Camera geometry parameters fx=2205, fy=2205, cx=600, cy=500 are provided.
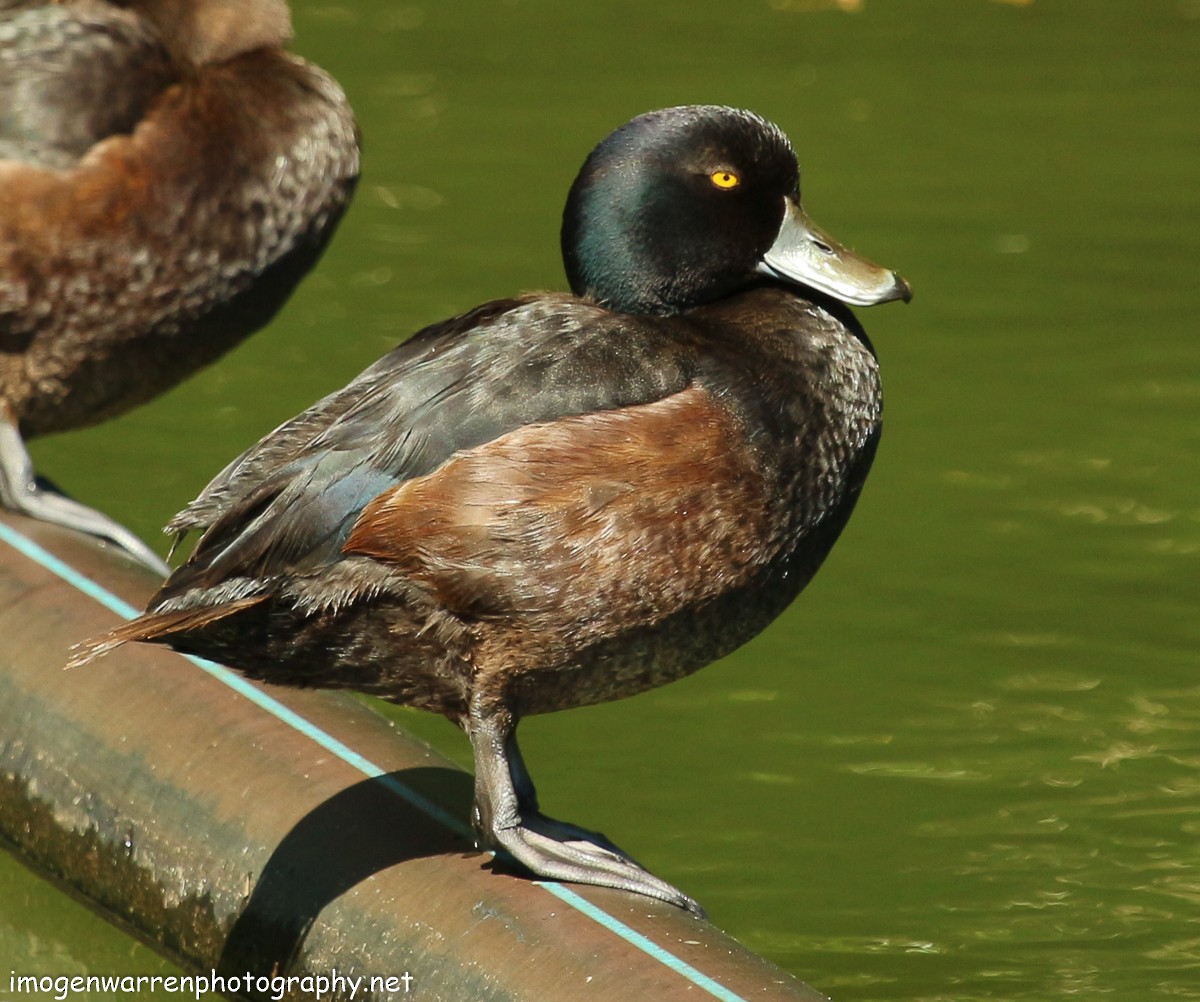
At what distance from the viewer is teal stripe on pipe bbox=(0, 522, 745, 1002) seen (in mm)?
3250

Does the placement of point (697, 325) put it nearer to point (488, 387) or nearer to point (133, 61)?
point (488, 387)

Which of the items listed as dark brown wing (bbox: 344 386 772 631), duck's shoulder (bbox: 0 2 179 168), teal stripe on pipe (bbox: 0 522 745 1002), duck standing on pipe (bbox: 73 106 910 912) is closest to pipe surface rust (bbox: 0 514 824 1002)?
teal stripe on pipe (bbox: 0 522 745 1002)

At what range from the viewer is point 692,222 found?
3691 mm

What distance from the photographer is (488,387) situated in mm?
3404

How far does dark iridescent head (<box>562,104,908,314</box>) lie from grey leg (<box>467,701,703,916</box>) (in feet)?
2.46

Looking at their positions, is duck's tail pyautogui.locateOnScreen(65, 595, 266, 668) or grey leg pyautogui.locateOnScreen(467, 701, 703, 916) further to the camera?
grey leg pyautogui.locateOnScreen(467, 701, 703, 916)

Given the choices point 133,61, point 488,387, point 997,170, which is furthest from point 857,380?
point 997,170

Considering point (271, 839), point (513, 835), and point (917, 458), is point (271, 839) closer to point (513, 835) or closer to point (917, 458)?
point (513, 835)

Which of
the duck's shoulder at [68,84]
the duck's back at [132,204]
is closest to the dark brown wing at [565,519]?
the duck's back at [132,204]

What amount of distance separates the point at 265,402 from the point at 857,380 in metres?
3.23

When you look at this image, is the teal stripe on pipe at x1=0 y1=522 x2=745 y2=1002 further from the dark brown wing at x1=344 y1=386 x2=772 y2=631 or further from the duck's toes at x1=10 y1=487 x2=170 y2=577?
the dark brown wing at x1=344 y1=386 x2=772 y2=631

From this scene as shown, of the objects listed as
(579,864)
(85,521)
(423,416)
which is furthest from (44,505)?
(579,864)

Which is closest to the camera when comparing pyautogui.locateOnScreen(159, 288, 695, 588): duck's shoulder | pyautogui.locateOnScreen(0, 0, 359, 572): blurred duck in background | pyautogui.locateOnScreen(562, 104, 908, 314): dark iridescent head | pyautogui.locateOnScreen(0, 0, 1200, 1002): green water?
pyautogui.locateOnScreen(159, 288, 695, 588): duck's shoulder

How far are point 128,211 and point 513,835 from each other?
1.97m
